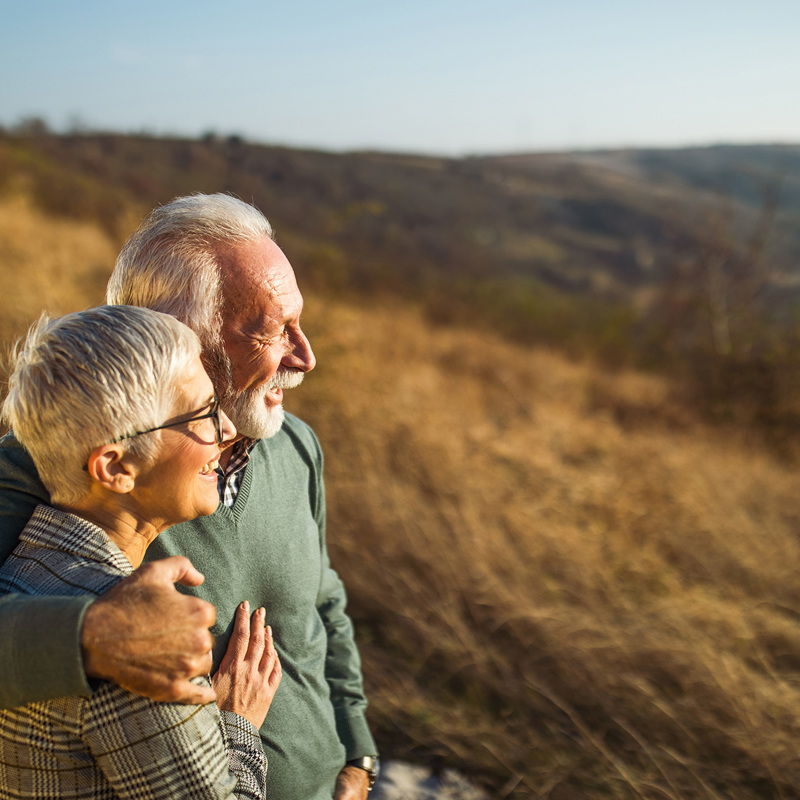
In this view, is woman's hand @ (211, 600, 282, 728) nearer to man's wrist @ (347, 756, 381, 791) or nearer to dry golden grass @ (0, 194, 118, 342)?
man's wrist @ (347, 756, 381, 791)

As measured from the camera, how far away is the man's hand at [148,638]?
95 cm

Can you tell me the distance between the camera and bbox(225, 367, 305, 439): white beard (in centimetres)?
164

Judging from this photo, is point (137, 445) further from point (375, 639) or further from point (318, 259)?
point (318, 259)

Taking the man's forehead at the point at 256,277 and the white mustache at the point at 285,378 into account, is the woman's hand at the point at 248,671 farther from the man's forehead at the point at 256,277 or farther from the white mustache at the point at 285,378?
the man's forehead at the point at 256,277

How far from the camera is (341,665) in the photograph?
Answer: 193 centimetres

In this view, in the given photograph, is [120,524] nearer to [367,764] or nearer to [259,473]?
[259,473]

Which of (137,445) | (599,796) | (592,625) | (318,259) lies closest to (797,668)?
(592,625)

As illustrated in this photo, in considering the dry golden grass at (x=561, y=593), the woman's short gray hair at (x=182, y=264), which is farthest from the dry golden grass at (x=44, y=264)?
the woman's short gray hair at (x=182, y=264)

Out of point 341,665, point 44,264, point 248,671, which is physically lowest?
point 341,665

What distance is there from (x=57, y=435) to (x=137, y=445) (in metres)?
0.12

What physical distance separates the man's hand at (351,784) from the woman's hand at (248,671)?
50 centimetres

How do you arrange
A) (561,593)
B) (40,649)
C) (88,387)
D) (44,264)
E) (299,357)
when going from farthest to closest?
1. (44,264)
2. (561,593)
3. (299,357)
4. (88,387)
5. (40,649)

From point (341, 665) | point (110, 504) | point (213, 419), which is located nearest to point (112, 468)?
point (110, 504)

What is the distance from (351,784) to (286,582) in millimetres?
616
